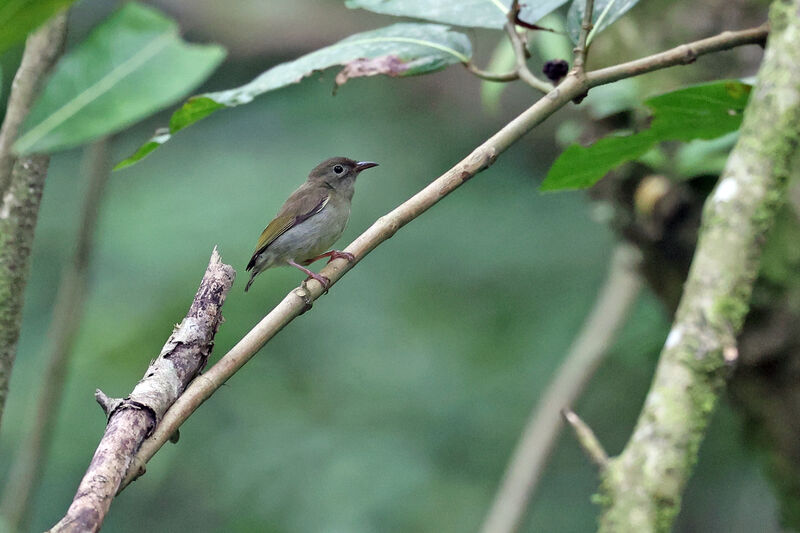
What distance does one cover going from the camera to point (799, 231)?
3816 mm

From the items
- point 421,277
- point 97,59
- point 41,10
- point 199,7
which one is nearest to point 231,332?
point 421,277

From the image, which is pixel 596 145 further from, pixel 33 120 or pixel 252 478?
pixel 252 478

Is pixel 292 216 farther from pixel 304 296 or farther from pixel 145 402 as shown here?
pixel 145 402

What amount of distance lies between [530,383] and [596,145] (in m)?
3.92

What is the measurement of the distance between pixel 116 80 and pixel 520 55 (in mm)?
1011

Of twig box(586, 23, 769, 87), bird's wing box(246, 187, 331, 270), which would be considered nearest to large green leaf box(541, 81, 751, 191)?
twig box(586, 23, 769, 87)

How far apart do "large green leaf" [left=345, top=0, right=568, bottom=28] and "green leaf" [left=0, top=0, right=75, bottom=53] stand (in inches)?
40.8

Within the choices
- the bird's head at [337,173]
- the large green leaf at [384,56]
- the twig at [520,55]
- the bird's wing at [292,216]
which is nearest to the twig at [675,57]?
the twig at [520,55]

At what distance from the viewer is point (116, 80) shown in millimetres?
2180

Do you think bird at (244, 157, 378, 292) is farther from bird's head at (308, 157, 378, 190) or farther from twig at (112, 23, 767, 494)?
twig at (112, 23, 767, 494)

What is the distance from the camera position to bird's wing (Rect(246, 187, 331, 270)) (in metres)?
3.94

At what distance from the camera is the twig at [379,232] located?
1.73 m

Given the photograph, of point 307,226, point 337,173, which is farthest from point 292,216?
point 337,173

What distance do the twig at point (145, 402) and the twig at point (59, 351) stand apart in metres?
1.33
